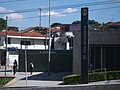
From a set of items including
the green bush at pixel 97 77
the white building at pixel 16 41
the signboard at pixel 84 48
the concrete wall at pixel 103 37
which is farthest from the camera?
the white building at pixel 16 41

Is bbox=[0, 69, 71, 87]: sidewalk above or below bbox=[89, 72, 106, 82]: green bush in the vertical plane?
below

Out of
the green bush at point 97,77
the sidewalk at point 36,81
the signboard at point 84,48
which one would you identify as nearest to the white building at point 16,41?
the sidewalk at point 36,81

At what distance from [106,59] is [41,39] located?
1749 inches

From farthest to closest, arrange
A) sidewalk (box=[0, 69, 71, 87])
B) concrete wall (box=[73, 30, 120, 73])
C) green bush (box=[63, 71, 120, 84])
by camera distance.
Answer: concrete wall (box=[73, 30, 120, 73]), sidewalk (box=[0, 69, 71, 87]), green bush (box=[63, 71, 120, 84])

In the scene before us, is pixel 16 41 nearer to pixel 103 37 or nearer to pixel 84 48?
pixel 103 37

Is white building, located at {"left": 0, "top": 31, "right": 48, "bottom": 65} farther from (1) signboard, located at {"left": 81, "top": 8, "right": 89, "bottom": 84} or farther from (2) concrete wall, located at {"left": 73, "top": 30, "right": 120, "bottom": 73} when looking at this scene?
(1) signboard, located at {"left": 81, "top": 8, "right": 89, "bottom": 84}

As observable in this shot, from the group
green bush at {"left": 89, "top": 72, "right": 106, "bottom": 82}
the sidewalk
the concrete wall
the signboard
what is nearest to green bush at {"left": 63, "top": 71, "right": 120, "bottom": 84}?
green bush at {"left": 89, "top": 72, "right": 106, "bottom": 82}

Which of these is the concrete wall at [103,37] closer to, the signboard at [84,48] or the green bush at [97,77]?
the green bush at [97,77]

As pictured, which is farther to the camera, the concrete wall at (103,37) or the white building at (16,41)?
the white building at (16,41)

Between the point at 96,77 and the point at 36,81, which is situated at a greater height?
the point at 96,77

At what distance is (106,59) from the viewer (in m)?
35.9

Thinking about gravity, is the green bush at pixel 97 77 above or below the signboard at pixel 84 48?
below

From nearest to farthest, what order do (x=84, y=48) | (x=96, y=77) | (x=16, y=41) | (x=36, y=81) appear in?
1. (x=84, y=48)
2. (x=96, y=77)
3. (x=36, y=81)
4. (x=16, y=41)

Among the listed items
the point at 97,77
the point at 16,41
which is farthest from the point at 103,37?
the point at 16,41
